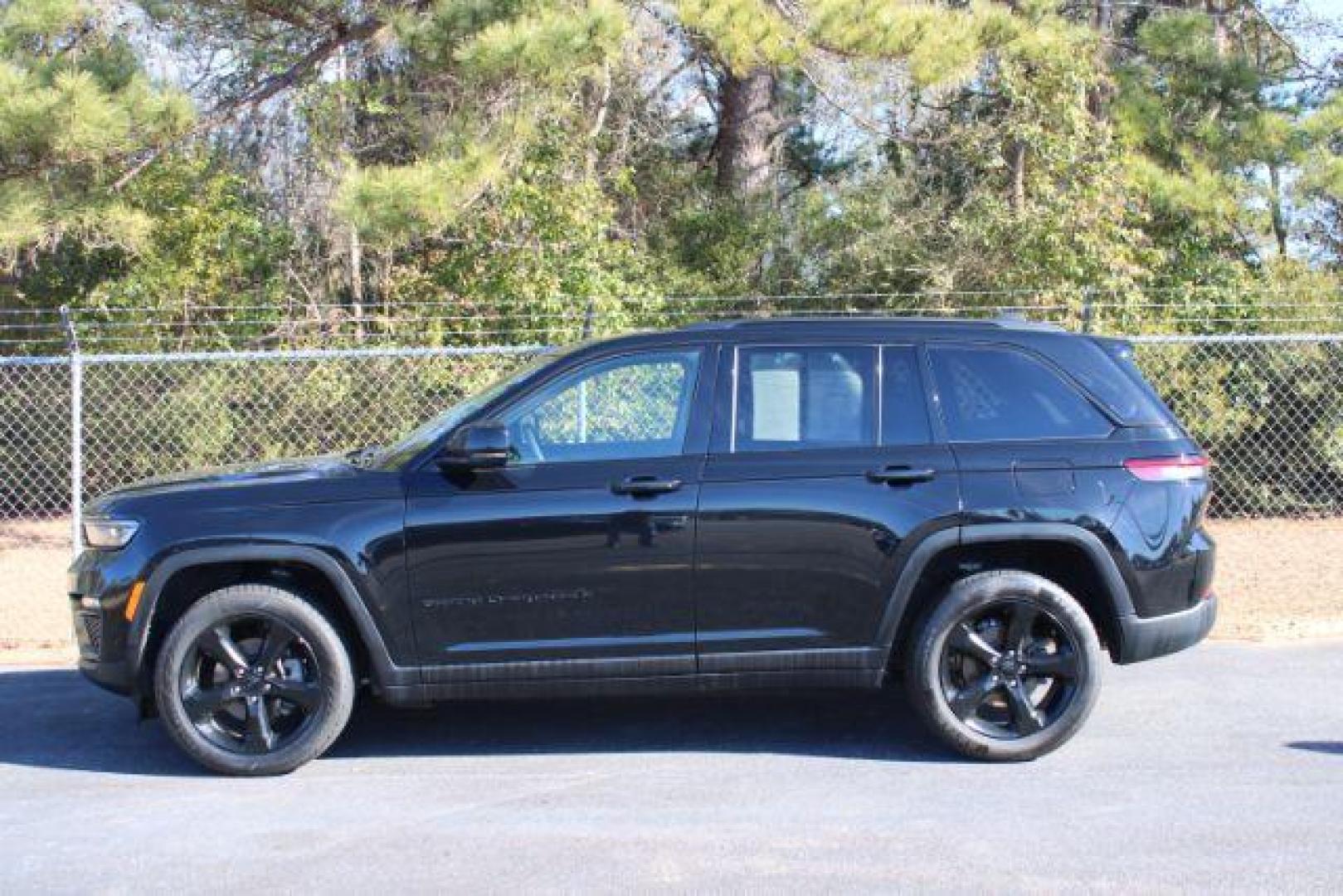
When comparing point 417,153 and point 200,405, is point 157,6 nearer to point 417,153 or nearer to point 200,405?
point 417,153

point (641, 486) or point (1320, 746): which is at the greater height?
point (641, 486)

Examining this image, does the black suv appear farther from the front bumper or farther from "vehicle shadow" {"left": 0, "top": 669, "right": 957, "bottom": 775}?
"vehicle shadow" {"left": 0, "top": 669, "right": 957, "bottom": 775}

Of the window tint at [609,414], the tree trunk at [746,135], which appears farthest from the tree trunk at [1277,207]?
the window tint at [609,414]

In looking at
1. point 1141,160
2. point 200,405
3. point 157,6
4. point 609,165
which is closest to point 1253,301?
point 1141,160

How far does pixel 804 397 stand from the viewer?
6.27 meters

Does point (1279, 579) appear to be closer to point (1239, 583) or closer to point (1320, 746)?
point (1239, 583)

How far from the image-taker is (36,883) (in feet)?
16.4

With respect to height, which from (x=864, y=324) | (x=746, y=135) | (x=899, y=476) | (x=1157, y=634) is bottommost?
(x=1157, y=634)

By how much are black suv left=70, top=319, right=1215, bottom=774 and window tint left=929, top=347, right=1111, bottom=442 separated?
0.04ft

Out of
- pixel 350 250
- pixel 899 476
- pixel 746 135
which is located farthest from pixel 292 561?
pixel 746 135

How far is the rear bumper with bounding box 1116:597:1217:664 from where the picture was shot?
Answer: 6.17 meters

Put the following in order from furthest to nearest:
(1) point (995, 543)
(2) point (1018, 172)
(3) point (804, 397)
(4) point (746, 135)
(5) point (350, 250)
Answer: (4) point (746, 135), (5) point (350, 250), (2) point (1018, 172), (3) point (804, 397), (1) point (995, 543)

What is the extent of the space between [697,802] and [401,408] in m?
7.20

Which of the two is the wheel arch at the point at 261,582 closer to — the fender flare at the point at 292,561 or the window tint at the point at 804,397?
the fender flare at the point at 292,561
